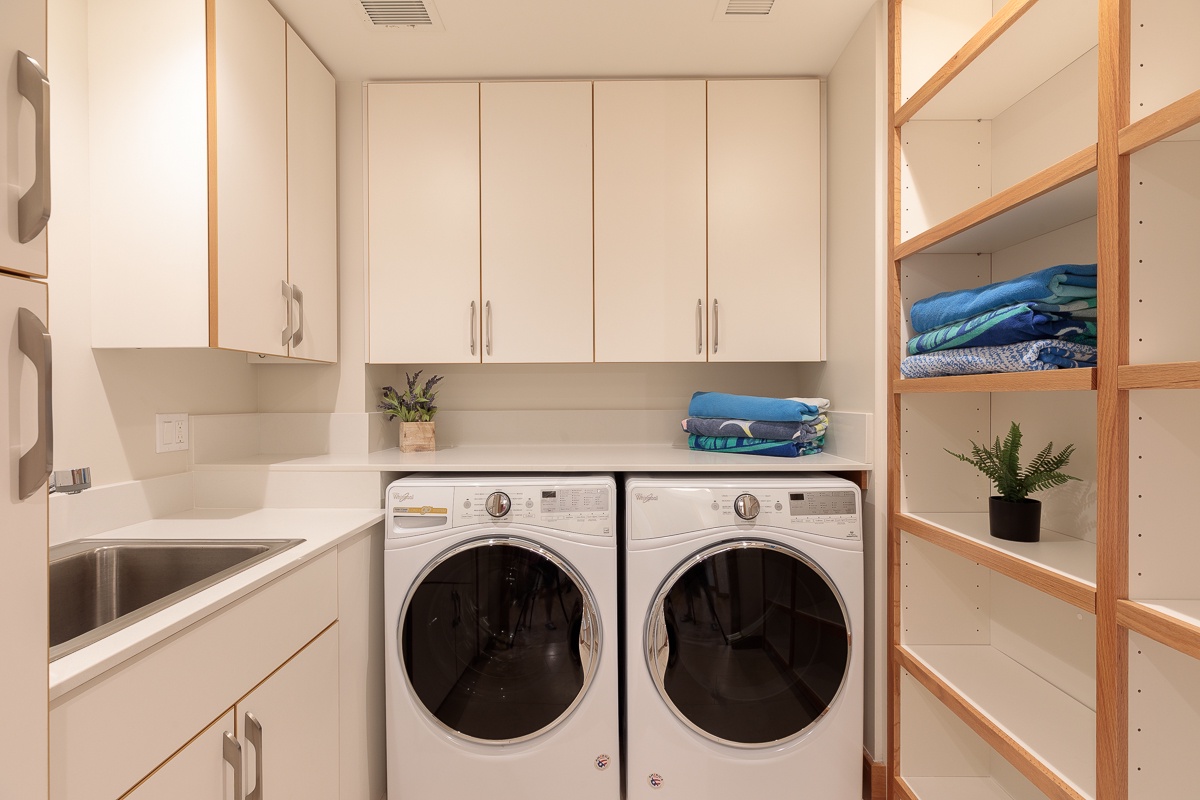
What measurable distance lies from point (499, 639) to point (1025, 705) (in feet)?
4.13

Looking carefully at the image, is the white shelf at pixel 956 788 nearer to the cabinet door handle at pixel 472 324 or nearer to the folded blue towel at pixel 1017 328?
the folded blue towel at pixel 1017 328

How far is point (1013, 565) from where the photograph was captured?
1.24 m

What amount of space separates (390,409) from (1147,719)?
83.4 inches

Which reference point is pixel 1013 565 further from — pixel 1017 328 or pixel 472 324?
pixel 472 324

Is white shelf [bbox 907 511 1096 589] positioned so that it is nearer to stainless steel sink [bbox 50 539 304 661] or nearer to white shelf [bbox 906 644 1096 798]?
white shelf [bbox 906 644 1096 798]

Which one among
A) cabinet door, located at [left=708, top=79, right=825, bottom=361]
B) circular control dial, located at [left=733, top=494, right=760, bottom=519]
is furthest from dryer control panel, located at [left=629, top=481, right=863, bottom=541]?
cabinet door, located at [left=708, top=79, right=825, bottom=361]

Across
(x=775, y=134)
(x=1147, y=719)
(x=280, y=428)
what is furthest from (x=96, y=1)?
(x=1147, y=719)

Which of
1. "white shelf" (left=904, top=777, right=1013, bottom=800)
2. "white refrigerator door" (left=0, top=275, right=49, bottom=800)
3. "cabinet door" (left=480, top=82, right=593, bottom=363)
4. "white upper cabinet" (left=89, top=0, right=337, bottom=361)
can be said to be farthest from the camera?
"cabinet door" (left=480, top=82, right=593, bottom=363)

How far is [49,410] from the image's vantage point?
672 mm

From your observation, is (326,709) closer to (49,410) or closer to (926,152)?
(49,410)

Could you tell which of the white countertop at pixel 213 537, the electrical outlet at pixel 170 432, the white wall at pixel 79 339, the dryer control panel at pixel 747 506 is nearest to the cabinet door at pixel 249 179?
the white wall at pixel 79 339

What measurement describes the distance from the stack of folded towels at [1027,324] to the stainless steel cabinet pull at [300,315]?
1.76 meters

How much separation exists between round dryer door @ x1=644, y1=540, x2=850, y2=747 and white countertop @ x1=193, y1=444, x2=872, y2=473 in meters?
0.25

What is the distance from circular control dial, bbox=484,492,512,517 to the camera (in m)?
1.72
